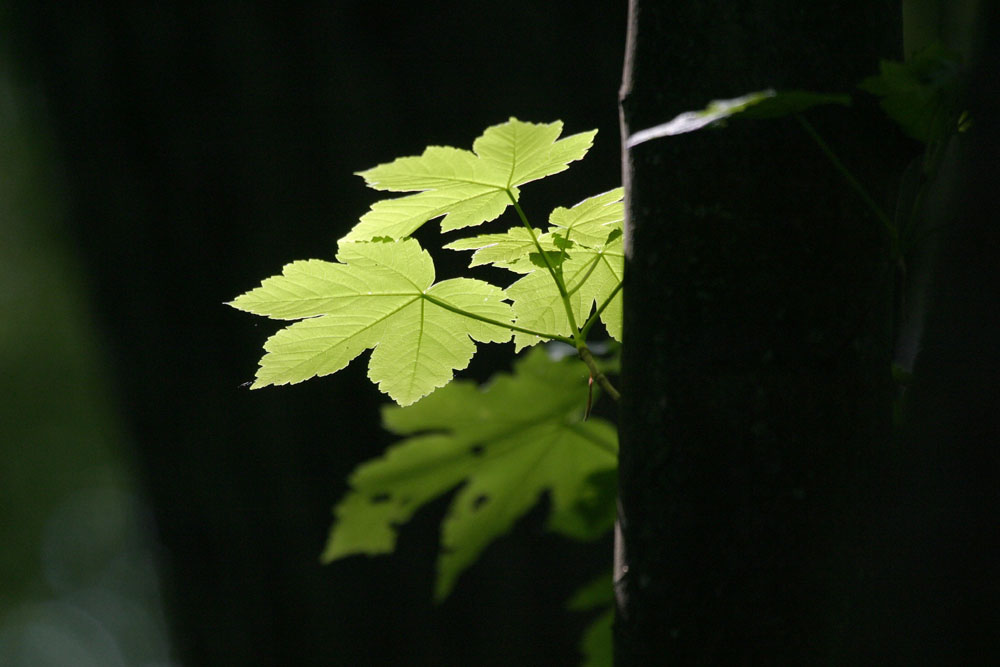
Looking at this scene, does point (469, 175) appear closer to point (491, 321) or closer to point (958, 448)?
point (491, 321)

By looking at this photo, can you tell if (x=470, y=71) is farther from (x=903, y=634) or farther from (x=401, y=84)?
(x=903, y=634)

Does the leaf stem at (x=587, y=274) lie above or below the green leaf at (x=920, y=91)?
below

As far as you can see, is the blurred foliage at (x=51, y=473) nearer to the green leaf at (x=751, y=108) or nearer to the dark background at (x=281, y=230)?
the dark background at (x=281, y=230)

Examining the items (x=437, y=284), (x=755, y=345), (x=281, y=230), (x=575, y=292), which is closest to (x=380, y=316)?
(x=437, y=284)

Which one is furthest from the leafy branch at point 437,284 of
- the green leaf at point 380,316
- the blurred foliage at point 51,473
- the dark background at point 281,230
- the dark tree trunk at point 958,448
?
the blurred foliage at point 51,473

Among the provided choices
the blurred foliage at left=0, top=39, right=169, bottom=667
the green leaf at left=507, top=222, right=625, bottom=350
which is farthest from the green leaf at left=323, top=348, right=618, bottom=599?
the blurred foliage at left=0, top=39, right=169, bottom=667
